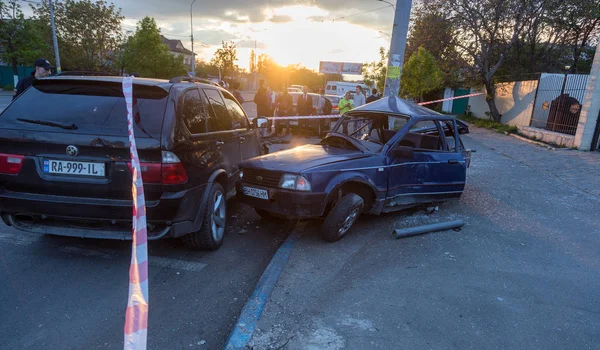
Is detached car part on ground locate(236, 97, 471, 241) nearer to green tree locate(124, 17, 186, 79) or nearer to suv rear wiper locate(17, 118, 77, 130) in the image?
suv rear wiper locate(17, 118, 77, 130)

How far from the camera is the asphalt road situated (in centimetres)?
281

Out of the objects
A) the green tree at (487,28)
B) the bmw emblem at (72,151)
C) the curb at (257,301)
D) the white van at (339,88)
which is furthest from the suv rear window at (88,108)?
the white van at (339,88)

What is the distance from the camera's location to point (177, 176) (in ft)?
11.5

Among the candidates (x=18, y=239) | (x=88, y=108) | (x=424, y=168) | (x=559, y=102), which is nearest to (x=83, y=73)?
(x=88, y=108)

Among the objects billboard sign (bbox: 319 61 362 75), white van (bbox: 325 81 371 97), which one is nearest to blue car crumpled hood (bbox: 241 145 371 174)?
white van (bbox: 325 81 371 97)

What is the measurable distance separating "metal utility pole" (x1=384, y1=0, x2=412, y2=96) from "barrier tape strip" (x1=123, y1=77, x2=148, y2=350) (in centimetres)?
685

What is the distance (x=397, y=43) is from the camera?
8.84 meters

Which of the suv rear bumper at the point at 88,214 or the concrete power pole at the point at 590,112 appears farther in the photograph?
the concrete power pole at the point at 590,112

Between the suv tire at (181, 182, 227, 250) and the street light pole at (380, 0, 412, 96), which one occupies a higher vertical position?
the street light pole at (380, 0, 412, 96)

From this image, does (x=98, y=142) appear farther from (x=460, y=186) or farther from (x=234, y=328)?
(x=460, y=186)

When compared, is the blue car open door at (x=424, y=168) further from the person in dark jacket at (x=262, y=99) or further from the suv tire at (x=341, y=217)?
the person in dark jacket at (x=262, y=99)

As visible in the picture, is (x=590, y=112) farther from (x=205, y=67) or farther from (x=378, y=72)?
(x=205, y=67)

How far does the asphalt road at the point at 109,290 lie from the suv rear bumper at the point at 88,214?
0.47 metres

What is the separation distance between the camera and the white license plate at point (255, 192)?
14.7 ft
